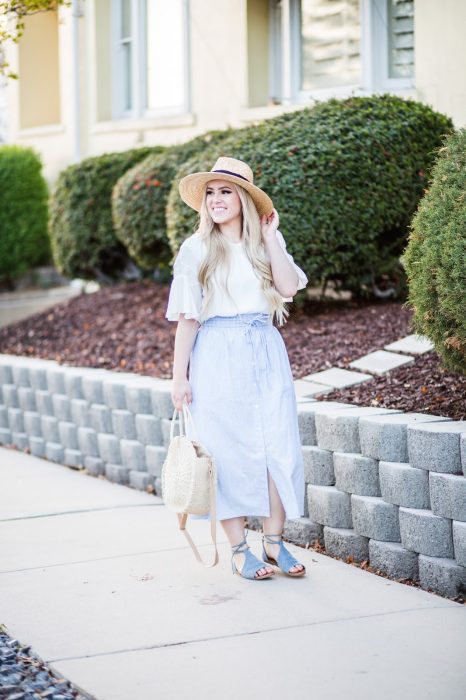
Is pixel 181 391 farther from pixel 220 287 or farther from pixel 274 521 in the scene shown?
pixel 274 521

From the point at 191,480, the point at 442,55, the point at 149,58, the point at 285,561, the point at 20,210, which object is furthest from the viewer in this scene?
the point at 20,210

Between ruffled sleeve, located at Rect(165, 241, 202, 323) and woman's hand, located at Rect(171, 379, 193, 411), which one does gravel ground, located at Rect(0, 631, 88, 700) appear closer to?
woman's hand, located at Rect(171, 379, 193, 411)

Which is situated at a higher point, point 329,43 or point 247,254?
point 329,43

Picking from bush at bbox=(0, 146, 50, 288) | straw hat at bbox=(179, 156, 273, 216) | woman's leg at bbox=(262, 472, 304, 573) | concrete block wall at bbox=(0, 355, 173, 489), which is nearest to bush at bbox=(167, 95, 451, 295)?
concrete block wall at bbox=(0, 355, 173, 489)

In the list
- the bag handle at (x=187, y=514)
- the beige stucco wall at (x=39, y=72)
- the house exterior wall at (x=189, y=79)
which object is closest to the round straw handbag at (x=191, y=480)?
the bag handle at (x=187, y=514)

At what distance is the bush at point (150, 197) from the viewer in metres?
9.84

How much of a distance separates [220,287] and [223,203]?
0.40 meters

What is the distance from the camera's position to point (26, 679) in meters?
3.87

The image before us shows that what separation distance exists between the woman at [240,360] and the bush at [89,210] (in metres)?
6.26

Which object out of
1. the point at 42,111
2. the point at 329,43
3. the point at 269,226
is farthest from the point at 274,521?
the point at 42,111

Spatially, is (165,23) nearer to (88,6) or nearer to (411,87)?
(88,6)

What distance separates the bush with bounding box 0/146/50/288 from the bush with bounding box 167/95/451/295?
6.08m

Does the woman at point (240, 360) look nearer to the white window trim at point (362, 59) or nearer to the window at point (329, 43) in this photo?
the white window trim at point (362, 59)

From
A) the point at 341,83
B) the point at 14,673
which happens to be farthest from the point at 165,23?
the point at 14,673
